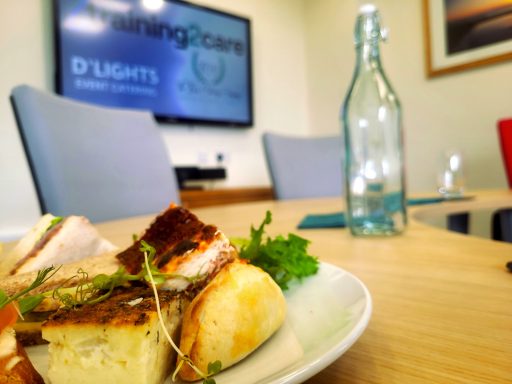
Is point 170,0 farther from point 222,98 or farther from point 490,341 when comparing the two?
point 490,341

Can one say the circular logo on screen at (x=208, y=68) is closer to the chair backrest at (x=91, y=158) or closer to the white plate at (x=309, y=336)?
the chair backrest at (x=91, y=158)

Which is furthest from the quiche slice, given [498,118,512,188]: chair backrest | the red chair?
[498,118,512,188]: chair backrest

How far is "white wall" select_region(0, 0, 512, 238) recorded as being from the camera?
87.1 inches

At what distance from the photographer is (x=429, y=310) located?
0.38 m


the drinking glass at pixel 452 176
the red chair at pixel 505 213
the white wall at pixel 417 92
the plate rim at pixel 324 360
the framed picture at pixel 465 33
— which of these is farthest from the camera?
the white wall at pixel 417 92

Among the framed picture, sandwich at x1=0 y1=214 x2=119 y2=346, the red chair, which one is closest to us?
sandwich at x1=0 y1=214 x2=119 y2=346

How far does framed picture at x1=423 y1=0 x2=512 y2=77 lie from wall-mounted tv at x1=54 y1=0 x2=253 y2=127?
54.5 inches

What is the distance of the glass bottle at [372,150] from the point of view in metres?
0.81

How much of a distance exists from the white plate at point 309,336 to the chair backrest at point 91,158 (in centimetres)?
106

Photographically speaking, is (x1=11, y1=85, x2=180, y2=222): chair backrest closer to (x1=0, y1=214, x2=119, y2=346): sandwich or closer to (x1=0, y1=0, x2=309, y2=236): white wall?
(x1=0, y1=214, x2=119, y2=346): sandwich

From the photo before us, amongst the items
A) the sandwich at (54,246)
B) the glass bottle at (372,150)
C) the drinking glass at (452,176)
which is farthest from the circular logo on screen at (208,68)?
the sandwich at (54,246)

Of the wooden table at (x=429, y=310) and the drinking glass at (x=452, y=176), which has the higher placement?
the drinking glass at (x=452, y=176)

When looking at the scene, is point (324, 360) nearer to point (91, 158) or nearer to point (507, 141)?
point (91, 158)

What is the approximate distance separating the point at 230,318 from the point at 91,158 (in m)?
1.28
